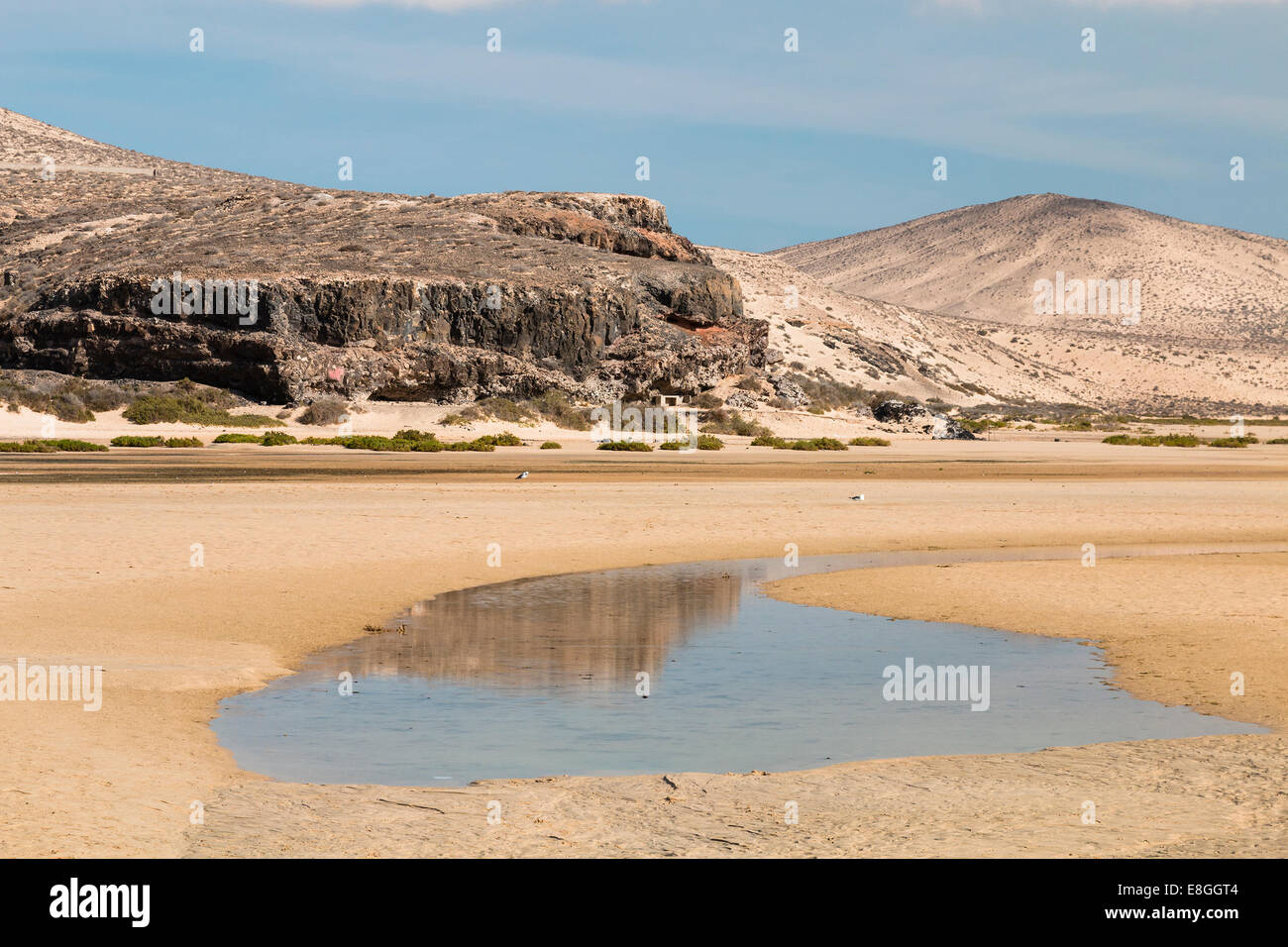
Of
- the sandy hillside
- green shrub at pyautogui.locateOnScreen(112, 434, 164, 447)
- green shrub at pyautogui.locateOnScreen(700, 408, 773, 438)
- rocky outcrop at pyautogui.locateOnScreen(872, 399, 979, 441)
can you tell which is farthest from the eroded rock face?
the sandy hillside

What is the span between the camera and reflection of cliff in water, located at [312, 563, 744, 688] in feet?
38.4

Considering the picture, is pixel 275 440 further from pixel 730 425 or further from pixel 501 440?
pixel 730 425

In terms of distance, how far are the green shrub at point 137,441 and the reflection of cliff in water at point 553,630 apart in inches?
1178

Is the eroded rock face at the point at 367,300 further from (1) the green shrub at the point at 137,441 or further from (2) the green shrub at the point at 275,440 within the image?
(1) the green shrub at the point at 137,441

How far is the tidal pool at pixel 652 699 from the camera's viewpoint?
8797 millimetres

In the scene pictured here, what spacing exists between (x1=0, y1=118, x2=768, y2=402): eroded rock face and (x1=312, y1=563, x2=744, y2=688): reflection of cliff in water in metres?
37.5

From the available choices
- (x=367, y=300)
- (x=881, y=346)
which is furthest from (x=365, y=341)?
(x=881, y=346)

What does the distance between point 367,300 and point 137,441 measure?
13.6m

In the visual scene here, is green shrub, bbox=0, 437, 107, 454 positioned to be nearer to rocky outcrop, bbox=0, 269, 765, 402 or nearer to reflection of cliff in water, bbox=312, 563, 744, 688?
rocky outcrop, bbox=0, 269, 765, 402

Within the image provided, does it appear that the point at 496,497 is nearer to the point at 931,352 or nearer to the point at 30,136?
the point at 30,136

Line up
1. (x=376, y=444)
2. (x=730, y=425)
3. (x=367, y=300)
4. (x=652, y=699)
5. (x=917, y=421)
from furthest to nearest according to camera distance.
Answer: (x=917, y=421), (x=730, y=425), (x=367, y=300), (x=376, y=444), (x=652, y=699)

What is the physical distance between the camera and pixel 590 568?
62.1 feet

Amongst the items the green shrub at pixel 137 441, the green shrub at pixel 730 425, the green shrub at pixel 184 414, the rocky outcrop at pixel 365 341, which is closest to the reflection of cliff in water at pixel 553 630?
the green shrub at pixel 137 441
